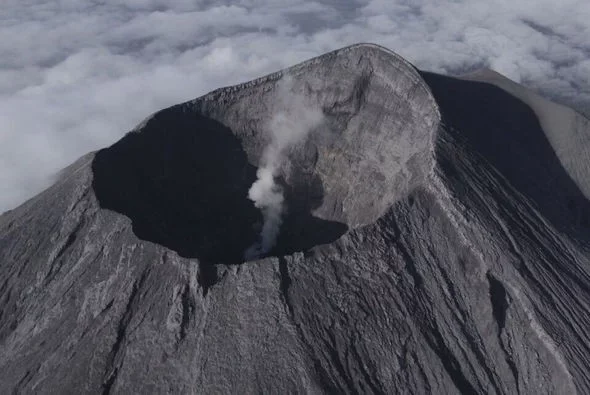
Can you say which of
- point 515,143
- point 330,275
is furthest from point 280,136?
point 330,275

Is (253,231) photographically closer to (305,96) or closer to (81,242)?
(305,96)

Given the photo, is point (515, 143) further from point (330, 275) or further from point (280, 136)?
point (330, 275)

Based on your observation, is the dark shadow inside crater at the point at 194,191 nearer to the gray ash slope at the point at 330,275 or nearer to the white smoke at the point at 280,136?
the gray ash slope at the point at 330,275

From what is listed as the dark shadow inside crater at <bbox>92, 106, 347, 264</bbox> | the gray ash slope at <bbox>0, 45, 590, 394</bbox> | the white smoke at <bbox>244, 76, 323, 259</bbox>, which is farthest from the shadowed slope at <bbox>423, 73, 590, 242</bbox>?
the dark shadow inside crater at <bbox>92, 106, 347, 264</bbox>

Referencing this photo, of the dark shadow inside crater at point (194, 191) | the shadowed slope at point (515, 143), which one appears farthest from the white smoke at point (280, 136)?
the shadowed slope at point (515, 143)

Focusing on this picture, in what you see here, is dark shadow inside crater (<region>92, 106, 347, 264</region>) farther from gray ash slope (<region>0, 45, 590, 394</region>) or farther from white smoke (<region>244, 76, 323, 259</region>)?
white smoke (<region>244, 76, 323, 259</region>)

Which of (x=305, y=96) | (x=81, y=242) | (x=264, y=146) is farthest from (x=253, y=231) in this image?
(x=81, y=242)
